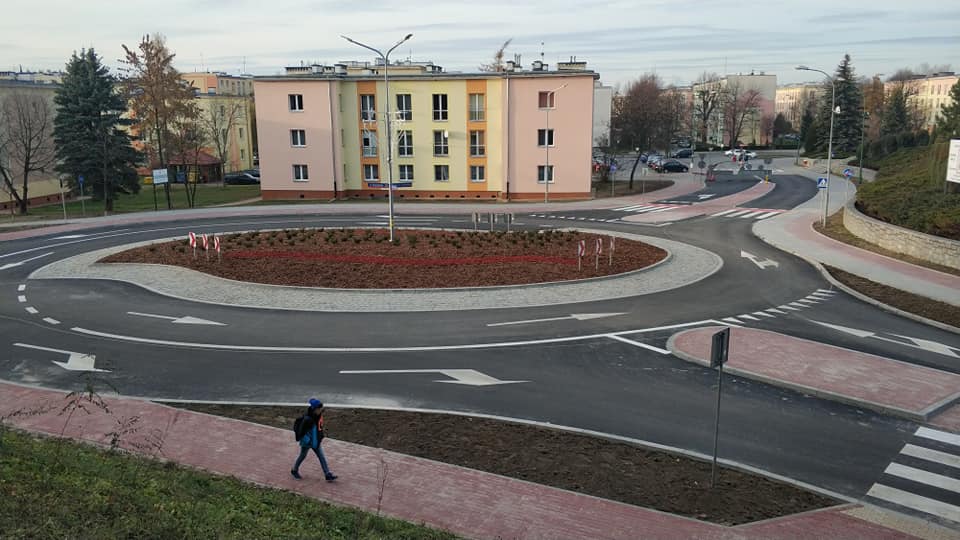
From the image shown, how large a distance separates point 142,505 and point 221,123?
71317 millimetres

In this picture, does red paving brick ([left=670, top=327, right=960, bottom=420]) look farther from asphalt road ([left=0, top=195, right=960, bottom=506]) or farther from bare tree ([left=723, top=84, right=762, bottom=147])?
bare tree ([left=723, top=84, right=762, bottom=147])

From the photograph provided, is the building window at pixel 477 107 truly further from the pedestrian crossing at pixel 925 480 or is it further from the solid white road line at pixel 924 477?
the solid white road line at pixel 924 477

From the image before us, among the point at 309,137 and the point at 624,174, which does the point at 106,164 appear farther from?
the point at 624,174

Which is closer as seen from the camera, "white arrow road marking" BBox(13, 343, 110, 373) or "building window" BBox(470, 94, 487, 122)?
"white arrow road marking" BBox(13, 343, 110, 373)

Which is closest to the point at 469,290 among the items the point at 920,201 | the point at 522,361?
the point at 522,361

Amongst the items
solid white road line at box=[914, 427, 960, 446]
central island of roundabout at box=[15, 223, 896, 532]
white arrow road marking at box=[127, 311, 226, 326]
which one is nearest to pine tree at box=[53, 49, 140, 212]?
central island of roundabout at box=[15, 223, 896, 532]

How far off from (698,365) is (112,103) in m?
49.1

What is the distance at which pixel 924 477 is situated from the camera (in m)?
9.99

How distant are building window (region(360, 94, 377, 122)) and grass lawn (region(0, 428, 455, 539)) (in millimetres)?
44115

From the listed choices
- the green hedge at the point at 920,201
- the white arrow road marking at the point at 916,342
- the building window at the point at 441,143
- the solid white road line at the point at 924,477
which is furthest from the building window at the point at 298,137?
the solid white road line at the point at 924,477

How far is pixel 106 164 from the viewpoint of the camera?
1882 inches

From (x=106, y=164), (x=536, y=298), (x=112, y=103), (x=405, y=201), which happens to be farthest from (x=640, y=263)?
(x=112, y=103)

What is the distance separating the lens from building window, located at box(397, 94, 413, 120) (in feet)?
166

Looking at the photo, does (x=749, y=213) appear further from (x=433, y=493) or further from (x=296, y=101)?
(x=433, y=493)
